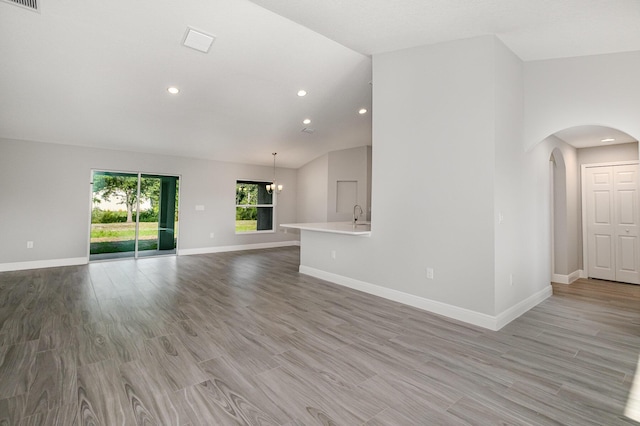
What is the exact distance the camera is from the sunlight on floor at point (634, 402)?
67.6 inches

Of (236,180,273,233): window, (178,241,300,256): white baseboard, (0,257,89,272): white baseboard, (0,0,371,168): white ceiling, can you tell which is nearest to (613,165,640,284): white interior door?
(0,0,371,168): white ceiling

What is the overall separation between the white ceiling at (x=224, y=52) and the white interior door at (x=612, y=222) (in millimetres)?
2993

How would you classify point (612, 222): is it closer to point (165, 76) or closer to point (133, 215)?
point (165, 76)

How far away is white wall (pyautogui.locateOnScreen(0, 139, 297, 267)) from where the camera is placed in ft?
17.9

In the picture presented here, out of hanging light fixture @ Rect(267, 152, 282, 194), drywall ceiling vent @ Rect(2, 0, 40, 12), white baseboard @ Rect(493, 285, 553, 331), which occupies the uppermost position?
drywall ceiling vent @ Rect(2, 0, 40, 12)

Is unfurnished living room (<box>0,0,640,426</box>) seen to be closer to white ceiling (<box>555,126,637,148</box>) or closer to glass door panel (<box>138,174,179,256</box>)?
white ceiling (<box>555,126,637,148</box>)

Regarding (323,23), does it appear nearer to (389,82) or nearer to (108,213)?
(389,82)

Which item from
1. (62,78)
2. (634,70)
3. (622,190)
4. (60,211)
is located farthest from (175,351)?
(622,190)

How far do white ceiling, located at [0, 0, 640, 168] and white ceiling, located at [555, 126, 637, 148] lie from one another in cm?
150

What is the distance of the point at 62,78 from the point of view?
13.2 feet

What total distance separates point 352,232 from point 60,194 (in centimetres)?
610

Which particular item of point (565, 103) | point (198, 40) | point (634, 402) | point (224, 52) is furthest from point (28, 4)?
point (634, 402)

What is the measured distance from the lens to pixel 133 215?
6.83 meters

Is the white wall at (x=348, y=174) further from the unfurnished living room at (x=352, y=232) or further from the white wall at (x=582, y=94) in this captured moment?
the white wall at (x=582, y=94)
